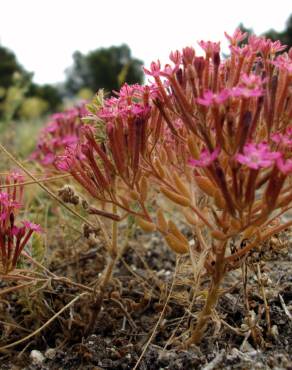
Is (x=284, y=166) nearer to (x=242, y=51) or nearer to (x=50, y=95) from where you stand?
(x=242, y=51)

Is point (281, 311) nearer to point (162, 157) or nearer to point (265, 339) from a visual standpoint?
point (265, 339)

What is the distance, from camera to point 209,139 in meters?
1.25

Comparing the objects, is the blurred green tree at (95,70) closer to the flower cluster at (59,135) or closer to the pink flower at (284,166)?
the flower cluster at (59,135)

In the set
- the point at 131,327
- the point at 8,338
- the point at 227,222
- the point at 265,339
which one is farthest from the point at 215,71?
the point at 8,338

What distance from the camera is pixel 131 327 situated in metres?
1.80

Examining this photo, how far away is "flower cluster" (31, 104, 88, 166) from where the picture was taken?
2576 millimetres

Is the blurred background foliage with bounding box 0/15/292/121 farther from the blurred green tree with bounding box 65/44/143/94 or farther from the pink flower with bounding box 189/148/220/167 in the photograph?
the pink flower with bounding box 189/148/220/167

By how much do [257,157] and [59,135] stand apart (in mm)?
1835

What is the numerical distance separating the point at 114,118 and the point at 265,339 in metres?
0.84

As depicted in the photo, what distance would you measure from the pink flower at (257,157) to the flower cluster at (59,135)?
1513mm

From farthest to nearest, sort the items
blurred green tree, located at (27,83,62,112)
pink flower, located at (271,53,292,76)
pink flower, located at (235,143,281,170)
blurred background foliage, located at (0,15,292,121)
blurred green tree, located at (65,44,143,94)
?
blurred green tree, located at (65,44,143,94) → blurred background foliage, located at (0,15,292,121) → blurred green tree, located at (27,83,62,112) → pink flower, located at (271,53,292,76) → pink flower, located at (235,143,281,170)

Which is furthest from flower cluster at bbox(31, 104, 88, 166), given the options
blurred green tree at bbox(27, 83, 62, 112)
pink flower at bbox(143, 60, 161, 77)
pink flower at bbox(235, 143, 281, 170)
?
blurred green tree at bbox(27, 83, 62, 112)

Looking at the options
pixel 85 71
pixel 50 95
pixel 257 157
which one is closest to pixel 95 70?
pixel 85 71

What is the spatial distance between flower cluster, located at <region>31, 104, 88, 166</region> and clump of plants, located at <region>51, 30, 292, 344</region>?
1069mm
